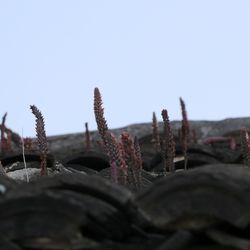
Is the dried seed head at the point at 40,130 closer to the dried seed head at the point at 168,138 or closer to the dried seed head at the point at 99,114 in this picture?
the dried seed head at the point at 99,114

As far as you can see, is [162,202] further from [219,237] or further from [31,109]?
[31,109]

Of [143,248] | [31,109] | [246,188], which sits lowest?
[143,248]

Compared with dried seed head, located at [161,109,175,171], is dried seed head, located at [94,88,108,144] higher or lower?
higher

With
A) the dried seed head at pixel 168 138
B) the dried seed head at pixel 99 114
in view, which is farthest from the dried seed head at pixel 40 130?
the dried seed head at pixel 168 138

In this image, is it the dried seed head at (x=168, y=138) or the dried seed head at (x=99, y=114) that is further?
the dried seed head at (x=168, y=138)

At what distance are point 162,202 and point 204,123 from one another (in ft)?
26.6

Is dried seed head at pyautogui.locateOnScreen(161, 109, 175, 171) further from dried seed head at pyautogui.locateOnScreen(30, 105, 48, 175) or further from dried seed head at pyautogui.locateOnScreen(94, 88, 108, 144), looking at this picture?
dried seed head at pyautogui.locateOnScreen(30, 105, 48, 175)

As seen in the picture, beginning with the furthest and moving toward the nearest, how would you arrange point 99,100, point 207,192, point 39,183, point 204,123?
1. point 204,123
2. point 99,100
3. point 39,183
4. point 207,192

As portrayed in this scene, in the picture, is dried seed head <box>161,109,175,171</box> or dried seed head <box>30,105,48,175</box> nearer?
dried seed head <box>30,105,48,175</box>

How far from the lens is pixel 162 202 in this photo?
228 cm

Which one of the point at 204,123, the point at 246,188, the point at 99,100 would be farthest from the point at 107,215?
Result: the point at 204,123

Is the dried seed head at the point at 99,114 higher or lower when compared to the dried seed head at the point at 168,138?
higher

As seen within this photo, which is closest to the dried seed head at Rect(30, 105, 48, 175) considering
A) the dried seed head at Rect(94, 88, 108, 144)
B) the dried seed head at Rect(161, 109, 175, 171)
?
the dried seed head at Rect(94, 88, 108, 144)

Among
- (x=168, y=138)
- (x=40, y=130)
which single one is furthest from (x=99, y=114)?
(x=168, y=138)
